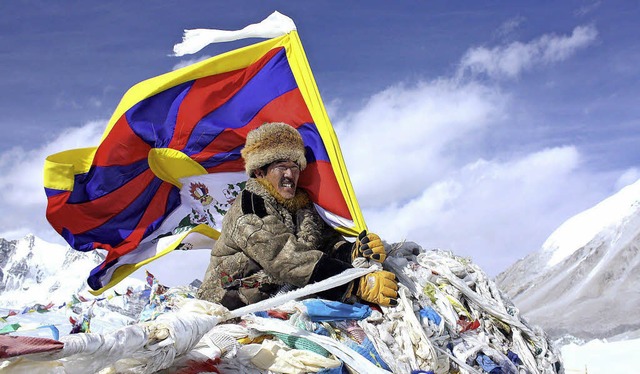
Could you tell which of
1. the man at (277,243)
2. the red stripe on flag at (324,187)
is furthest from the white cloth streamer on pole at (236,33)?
the red stripe on flag at (324,187)

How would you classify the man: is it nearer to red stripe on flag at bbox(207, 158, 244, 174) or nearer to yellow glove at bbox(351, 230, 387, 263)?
yellow glove at bbox(351, 230, 387, 263)

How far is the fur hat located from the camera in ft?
16.8

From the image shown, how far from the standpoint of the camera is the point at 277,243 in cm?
449

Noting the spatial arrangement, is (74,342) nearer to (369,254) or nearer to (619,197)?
(369,254)

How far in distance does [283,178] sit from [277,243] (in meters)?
0.75

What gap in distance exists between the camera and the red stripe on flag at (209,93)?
617 cm

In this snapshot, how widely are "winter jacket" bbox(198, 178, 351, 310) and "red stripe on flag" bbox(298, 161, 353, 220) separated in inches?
3.9

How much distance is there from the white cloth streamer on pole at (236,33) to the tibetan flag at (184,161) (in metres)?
0.08

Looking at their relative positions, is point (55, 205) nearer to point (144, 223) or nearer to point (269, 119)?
point (144, 223)

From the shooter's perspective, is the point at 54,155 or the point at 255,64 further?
the point at 54,155

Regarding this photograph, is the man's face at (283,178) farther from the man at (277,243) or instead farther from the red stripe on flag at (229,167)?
the red stripe on flag at (229,167)

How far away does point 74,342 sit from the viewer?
8.79ft

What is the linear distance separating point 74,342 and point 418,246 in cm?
338

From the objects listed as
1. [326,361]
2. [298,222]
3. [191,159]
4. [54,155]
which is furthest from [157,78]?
[326,361]
